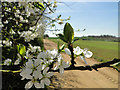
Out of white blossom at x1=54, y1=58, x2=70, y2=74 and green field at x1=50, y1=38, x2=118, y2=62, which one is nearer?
white blossom at x1=54, y1=58, x2=70, y2=74

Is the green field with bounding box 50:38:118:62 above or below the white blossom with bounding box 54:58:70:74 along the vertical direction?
below

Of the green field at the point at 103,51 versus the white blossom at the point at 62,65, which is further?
the green field at the point at 103,51

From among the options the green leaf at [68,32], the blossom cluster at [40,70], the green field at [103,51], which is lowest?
the green field at [103,51]

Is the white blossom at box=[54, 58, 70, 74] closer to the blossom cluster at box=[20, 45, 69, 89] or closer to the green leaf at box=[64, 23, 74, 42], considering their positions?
the blossom cluster at box=[20, 45, 69, 89]

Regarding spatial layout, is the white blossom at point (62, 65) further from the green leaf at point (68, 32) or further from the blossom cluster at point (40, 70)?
the green leaf at point (68, 32)

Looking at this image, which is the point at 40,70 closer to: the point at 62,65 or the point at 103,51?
the point at 62,65

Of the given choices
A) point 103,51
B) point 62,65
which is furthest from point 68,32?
point 103,51

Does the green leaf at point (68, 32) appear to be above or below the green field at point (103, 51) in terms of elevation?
above

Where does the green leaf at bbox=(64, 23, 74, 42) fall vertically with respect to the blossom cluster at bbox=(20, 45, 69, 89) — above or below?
above

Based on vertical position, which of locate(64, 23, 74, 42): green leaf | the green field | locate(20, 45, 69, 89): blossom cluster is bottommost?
the green field

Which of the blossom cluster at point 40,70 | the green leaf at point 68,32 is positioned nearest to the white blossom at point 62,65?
the blossom cluster at point 40,70

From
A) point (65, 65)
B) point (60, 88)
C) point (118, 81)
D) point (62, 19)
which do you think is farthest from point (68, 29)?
point (118, 81)

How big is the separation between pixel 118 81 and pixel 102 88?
946 millimetres

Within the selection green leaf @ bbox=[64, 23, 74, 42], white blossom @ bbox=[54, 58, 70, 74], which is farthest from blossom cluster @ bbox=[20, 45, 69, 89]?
green leaf @ bbox=[64, 23, 74, 42]
